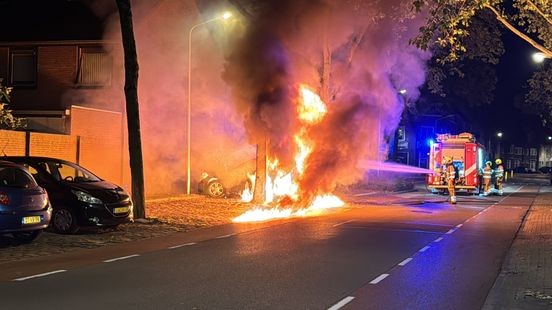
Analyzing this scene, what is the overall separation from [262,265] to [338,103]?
12370 millimetres

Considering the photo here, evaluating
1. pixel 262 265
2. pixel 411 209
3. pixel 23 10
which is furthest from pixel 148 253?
pixel 23 10

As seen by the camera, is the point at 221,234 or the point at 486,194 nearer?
the point at 221,234

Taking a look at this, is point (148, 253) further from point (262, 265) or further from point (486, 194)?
point (486, 194)

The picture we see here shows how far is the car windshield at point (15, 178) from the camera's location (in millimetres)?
9789

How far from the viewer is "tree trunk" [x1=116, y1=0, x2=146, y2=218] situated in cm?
1343

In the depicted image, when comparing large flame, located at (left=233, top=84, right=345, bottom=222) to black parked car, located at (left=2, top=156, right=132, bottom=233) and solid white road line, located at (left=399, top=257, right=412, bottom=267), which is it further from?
solid white road line, located at (left=399, top=257, right=412, bottom=267)

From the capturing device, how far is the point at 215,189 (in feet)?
74.8

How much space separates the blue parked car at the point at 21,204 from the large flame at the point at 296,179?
5.95 meters

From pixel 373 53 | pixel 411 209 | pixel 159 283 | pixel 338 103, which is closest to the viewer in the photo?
pixel 159 283

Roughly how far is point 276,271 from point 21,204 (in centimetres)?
455

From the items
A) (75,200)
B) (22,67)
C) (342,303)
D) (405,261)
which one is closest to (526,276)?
(405,261)

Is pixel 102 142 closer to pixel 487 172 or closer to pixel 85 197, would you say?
pixel 85 197

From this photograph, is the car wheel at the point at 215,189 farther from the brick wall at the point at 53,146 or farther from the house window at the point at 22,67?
the house window at the point at 22,67

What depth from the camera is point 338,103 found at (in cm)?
2012
